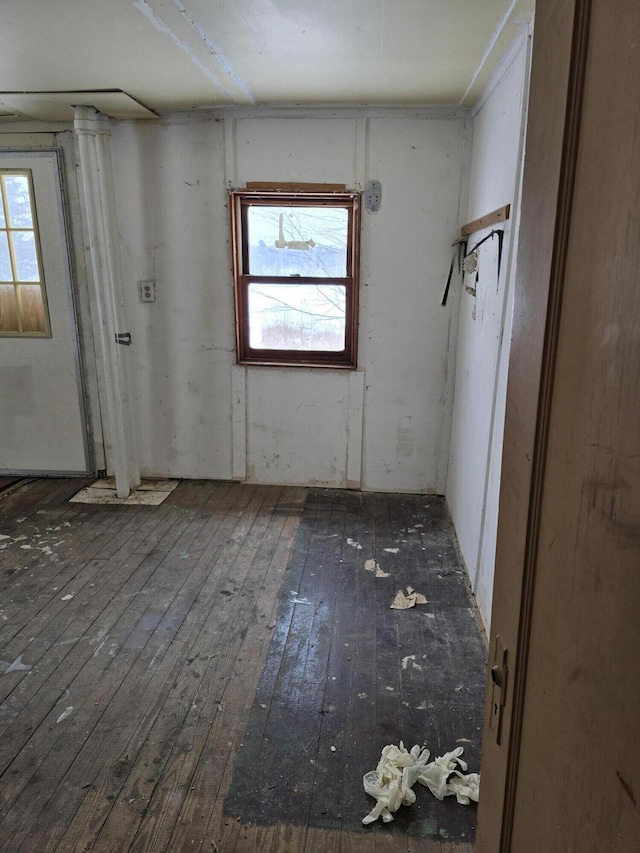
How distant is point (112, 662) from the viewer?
7.60ft

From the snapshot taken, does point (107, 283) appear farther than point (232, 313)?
No

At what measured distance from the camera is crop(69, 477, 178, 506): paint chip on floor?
3.91 m

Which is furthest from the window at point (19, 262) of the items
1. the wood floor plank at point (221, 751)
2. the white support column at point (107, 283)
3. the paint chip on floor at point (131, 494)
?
the wood floor plank at point (221, 751)

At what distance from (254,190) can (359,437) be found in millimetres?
1846

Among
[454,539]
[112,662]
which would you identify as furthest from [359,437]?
[112,662]

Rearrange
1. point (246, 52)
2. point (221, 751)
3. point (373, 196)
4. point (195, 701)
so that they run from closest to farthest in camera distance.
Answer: point (221, 751) < point (195, 701) < point (246, 52) < point (373, 196)

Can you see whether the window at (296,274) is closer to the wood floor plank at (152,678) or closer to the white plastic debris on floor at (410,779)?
the wood floor plank at (152,678)

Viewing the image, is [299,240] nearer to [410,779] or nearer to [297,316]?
[297,316]

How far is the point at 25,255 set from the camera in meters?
3.95

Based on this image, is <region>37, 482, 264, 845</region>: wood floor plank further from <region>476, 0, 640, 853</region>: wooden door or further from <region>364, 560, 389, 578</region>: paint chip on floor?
<region>476, 0, 640, 853</region>: wooden door

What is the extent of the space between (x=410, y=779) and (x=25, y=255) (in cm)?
400

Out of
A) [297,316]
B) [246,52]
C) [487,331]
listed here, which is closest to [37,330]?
[297,316]

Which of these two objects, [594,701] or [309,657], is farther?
Answer: [309,657]

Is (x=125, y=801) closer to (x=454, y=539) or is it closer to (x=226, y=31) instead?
(x=454, y=539)
